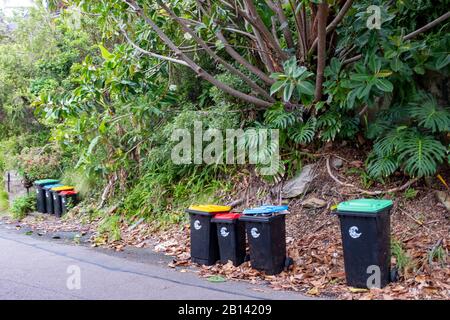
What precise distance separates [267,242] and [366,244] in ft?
4.24

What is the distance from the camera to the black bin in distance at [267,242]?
621 cm

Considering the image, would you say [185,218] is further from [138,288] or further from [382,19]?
[382,19]

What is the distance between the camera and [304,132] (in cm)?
798

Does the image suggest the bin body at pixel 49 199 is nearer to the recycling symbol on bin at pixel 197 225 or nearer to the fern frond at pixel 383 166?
the recycling symbol on bin at pixel 197 225

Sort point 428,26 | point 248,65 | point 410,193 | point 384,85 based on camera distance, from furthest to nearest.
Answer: point 248,65, point 410,193, point 428,26, point 384,85

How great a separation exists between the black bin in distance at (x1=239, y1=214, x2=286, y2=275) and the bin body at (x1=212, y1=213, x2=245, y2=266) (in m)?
0.27

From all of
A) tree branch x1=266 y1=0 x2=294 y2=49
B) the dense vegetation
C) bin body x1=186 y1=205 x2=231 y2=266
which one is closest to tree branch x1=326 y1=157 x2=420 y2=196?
the dense vegetation

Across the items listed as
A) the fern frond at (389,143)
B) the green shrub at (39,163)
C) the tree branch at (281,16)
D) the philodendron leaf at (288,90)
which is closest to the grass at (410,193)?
the fern frond at (389,143)

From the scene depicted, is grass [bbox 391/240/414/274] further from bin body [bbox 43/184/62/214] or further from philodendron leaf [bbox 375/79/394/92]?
bin body [bbox 43/184/62/214]

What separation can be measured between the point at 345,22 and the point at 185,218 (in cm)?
431

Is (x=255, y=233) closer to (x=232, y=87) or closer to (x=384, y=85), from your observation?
(x=384, y=85)

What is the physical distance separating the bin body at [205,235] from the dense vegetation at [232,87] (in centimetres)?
190

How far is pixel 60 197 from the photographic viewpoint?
36.9 feet

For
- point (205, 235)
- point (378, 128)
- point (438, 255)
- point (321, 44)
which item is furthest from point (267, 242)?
point (321, 44)
